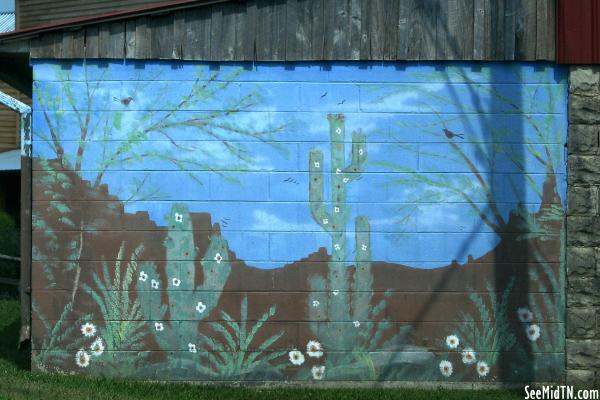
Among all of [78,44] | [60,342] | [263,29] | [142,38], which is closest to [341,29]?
[263,29]

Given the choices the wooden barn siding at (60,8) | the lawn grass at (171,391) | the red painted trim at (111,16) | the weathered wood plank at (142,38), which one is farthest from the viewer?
the wooden barn siding at (60,8)

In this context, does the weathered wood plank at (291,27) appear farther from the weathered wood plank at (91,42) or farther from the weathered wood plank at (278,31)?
the weathered wood plank at (91,42)

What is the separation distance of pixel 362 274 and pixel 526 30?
2.82 meters

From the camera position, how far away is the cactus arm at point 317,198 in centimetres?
764

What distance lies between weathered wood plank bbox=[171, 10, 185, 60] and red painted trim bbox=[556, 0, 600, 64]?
3.61 meters

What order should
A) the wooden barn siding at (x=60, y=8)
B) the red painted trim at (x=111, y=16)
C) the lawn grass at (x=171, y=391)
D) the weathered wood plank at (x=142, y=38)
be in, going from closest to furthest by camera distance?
the lawn grass at (x=171, y=391) → the red painted trim at (x=111, y=16) → the weathered wood plank at (x=142, y=38) → the wooden barn siding at (x=60, y=8)

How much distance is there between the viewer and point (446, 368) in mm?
7660

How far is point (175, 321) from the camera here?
7.66m

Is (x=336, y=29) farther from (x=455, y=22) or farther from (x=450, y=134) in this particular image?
(x=450, y=134)

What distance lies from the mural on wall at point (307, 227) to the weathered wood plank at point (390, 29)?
0.13 meters

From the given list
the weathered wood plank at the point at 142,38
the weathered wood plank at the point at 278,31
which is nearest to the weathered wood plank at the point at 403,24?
the weathered wood plank at the point at 278,31

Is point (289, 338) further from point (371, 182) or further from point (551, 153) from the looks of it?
point (551, 153)

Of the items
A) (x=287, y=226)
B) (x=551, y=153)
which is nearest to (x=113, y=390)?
(x=287, y=226)

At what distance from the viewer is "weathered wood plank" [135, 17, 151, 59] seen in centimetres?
769
